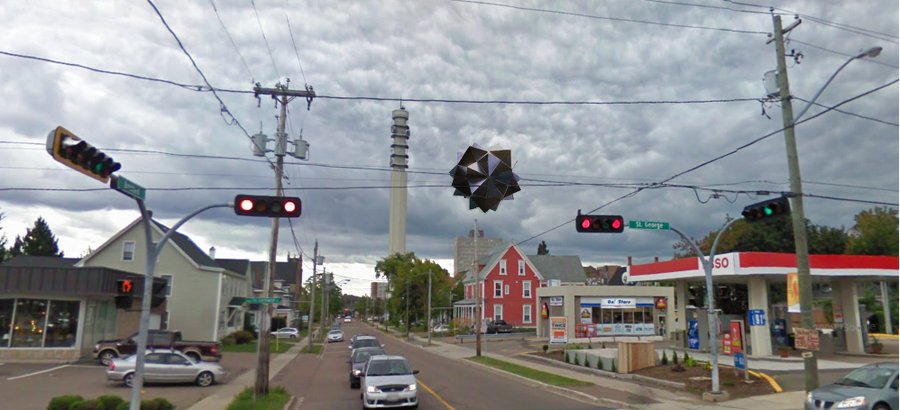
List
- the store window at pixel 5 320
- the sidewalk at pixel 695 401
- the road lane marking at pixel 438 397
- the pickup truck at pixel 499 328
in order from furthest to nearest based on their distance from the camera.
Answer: the pickup truck at pixel 499 328
the store window at pixel 5 320
the road lane marking at pixel 438 397
the sidewalk at pixel 695 401

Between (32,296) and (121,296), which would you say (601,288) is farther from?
(121,296)

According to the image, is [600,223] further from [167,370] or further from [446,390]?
[167,370]

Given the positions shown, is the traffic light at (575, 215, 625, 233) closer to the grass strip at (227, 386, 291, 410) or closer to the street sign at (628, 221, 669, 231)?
the street sign at (628, 221, 669, 231)

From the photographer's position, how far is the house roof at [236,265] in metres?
55.9

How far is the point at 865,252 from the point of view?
5812 centimetres

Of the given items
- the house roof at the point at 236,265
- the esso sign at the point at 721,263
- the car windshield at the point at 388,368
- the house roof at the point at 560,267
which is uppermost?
the house roof at the point at 560,267

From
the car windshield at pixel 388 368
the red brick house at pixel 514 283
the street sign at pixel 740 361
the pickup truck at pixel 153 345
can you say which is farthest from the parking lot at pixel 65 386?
the red brick house at pixel 514 283

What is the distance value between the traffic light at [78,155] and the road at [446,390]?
36.2 feet

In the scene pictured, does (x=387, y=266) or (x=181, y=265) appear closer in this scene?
(x=181, y=265)

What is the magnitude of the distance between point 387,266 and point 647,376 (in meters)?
79.6

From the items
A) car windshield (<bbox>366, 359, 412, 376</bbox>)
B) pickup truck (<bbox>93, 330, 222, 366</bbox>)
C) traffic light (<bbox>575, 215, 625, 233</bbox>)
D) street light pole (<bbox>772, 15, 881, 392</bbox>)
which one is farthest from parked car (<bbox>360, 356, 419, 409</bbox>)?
pickup truck (<bbox>93, 330, 222, 366</bbox>)

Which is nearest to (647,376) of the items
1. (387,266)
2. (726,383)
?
(726,383)

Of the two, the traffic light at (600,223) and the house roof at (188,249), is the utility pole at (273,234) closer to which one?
the traffic light at (600,223)

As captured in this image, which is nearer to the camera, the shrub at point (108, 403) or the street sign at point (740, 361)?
the shrub at point (108, 403)
